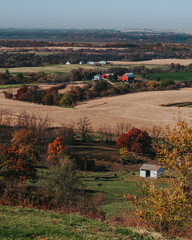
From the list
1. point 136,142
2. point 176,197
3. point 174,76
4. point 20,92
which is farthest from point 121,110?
point 176,197

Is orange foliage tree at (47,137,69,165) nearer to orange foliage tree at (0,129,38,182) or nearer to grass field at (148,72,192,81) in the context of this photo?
orange foliage tree at (0,129,38,182)

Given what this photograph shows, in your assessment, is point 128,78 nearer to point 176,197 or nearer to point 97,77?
point 97,77

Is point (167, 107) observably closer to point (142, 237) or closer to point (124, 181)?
point (124, 181)

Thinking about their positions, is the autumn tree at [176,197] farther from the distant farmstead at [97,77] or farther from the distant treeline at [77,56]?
the distant treeline at [77,56]

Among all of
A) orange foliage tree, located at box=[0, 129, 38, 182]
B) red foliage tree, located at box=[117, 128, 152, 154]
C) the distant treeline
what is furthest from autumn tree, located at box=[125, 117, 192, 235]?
the distant treeline

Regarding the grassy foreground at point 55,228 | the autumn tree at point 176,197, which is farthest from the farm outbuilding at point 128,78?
the grassy foreground at point 55,228
